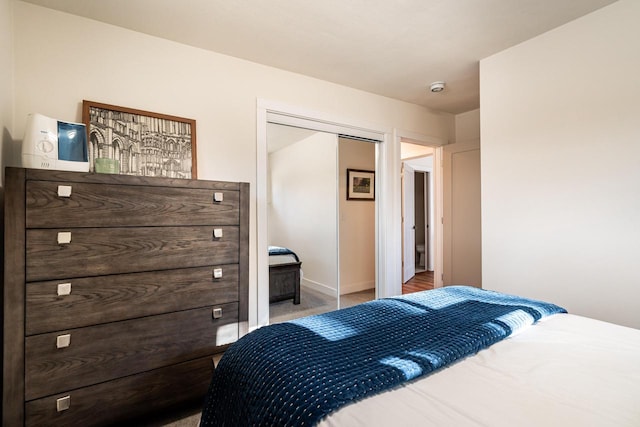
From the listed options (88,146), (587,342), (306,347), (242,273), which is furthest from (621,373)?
(88,146)

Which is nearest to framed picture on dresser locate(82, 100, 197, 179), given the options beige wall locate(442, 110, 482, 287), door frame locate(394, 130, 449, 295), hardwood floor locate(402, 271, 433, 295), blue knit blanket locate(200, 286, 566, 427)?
blue knit blanket locate(200, 286, 566, 427)

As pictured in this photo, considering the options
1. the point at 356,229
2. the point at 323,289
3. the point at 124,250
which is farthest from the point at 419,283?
the point at 124,250

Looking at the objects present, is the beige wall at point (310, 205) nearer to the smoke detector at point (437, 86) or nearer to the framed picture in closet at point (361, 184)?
the framed picture in closet at point (361, 184)

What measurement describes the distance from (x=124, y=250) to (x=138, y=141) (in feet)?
2.86

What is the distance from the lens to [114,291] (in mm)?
1630

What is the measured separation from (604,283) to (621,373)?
4.36 ft

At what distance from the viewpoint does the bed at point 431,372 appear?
0.76 metres

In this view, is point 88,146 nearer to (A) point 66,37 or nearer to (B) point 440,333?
(A) point 66,37

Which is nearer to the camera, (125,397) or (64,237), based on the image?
(64,237)

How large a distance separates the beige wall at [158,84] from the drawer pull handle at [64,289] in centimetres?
93

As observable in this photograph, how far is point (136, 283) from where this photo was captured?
169 cm

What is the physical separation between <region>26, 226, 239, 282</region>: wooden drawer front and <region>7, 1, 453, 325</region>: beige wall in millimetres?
662

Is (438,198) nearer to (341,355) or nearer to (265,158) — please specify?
(265,158)

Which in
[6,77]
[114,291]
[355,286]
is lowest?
[355,286]
